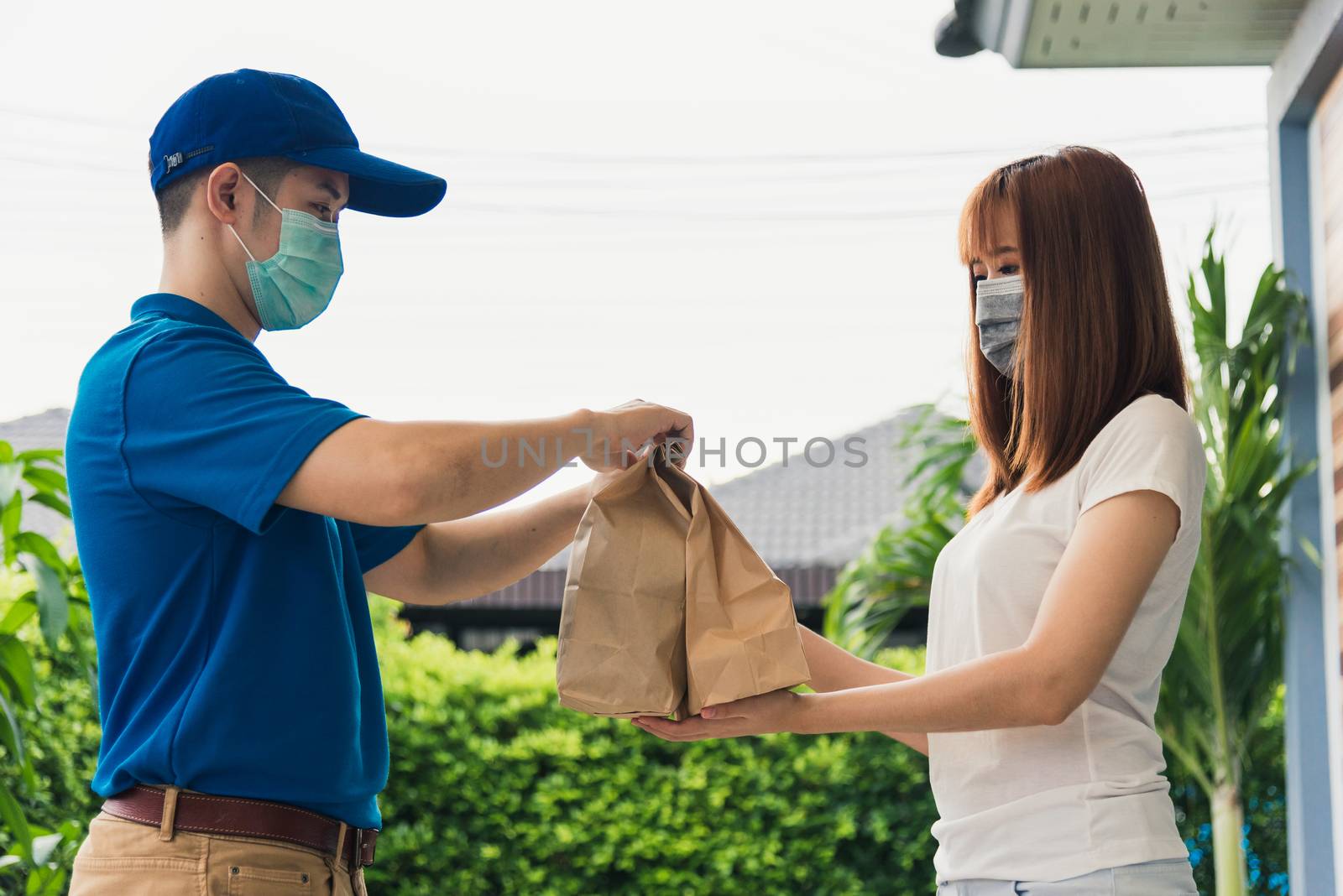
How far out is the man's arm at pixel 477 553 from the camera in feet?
6.42

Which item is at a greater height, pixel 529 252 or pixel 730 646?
pixel 529 252

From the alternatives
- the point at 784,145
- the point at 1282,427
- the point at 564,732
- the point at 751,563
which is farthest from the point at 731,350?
the point at 751,563

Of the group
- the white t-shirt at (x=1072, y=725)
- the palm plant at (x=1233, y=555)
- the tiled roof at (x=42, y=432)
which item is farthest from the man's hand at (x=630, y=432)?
the tiled roof at (x=42, y=432)


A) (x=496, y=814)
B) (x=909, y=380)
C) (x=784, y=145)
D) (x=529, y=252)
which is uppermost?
(x=784, y=145)

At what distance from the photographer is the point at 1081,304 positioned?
5.08 ft

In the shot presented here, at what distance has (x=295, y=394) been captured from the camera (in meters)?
1.39

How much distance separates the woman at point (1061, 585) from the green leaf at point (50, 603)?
1.67 metres

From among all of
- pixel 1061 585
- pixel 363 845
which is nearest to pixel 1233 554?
pixel 1061 585

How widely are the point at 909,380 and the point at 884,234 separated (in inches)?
64.1

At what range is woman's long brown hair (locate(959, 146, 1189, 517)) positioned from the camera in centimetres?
153

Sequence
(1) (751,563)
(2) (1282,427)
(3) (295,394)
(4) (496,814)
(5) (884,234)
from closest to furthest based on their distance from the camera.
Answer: (3) (295,394) → (1) (751,563) → (2) (1282,427) → (4) (496,814) → (5) (884,234)

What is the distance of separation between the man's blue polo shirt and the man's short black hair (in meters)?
0.22

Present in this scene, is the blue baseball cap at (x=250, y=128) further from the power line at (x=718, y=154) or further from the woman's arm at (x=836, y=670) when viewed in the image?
the power line at (x=718, y=154)

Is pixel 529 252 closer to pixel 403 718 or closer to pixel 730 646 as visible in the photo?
pixel 403 718
